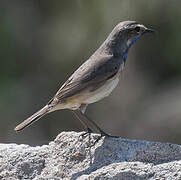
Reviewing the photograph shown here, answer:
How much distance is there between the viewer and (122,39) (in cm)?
851

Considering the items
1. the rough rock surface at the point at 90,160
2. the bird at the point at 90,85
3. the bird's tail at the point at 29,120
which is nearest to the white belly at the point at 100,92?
the bird at the point at 90,85

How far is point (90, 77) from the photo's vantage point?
8062mm

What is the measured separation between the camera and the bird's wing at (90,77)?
7.97 meters

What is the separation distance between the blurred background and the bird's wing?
6.28 m

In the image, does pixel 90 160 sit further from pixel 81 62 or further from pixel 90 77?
pixel 81 62

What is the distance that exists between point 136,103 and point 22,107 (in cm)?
278

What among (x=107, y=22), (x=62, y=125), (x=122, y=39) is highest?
(x=122, y=39)

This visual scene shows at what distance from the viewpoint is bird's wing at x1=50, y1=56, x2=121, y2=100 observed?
7973 millimetres

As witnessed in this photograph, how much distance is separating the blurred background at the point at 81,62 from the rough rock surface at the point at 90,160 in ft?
24.3

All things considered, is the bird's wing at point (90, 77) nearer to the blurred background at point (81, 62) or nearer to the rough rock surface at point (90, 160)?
the rough rock surface at point (90, 160)

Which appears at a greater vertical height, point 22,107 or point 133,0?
point 133,0

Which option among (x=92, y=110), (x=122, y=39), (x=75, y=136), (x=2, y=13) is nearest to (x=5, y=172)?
(x=75, y=136)

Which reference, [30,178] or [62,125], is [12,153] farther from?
[62,125]

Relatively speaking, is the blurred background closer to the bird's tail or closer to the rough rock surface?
the bird's tail
